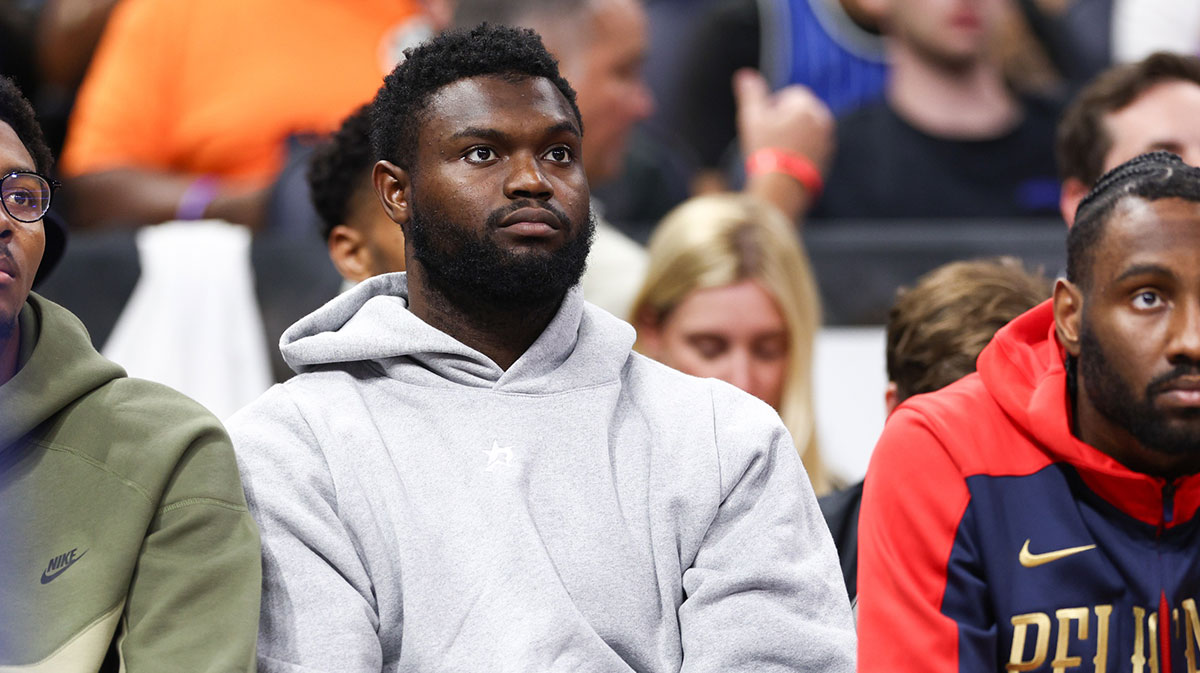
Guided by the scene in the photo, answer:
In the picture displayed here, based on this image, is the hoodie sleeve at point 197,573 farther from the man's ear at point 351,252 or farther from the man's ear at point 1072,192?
the man's ear at point 1072,192

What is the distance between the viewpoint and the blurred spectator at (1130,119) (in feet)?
9.29

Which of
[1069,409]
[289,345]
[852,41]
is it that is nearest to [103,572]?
[289,345]

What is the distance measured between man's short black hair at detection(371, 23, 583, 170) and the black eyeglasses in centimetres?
42

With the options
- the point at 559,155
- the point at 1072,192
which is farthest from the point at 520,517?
the point at 1072,192

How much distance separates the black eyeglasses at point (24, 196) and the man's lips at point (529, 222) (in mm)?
534

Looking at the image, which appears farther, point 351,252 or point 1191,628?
point 351,252

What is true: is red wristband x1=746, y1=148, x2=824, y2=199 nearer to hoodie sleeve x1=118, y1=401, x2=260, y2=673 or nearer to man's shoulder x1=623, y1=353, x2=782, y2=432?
man's shoulder x1=623, y1=353, x2=782, y2=432

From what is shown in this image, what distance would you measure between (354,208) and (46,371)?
88cm

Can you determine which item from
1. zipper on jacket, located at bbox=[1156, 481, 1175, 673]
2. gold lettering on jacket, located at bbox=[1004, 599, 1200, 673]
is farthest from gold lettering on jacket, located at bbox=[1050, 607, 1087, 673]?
zipper on jacket, located at bbox=[1156, 481, 1175, 673]

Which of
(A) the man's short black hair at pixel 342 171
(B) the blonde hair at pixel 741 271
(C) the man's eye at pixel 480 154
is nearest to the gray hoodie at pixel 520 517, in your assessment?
(C) the man's eye at pixel 480 154

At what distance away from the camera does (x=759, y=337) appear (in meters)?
3.00

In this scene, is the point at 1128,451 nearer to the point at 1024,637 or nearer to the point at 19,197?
the point at 1024,637

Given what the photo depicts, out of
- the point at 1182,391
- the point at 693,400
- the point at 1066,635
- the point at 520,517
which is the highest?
the point at 1182,391

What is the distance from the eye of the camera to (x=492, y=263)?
70.9 inches
